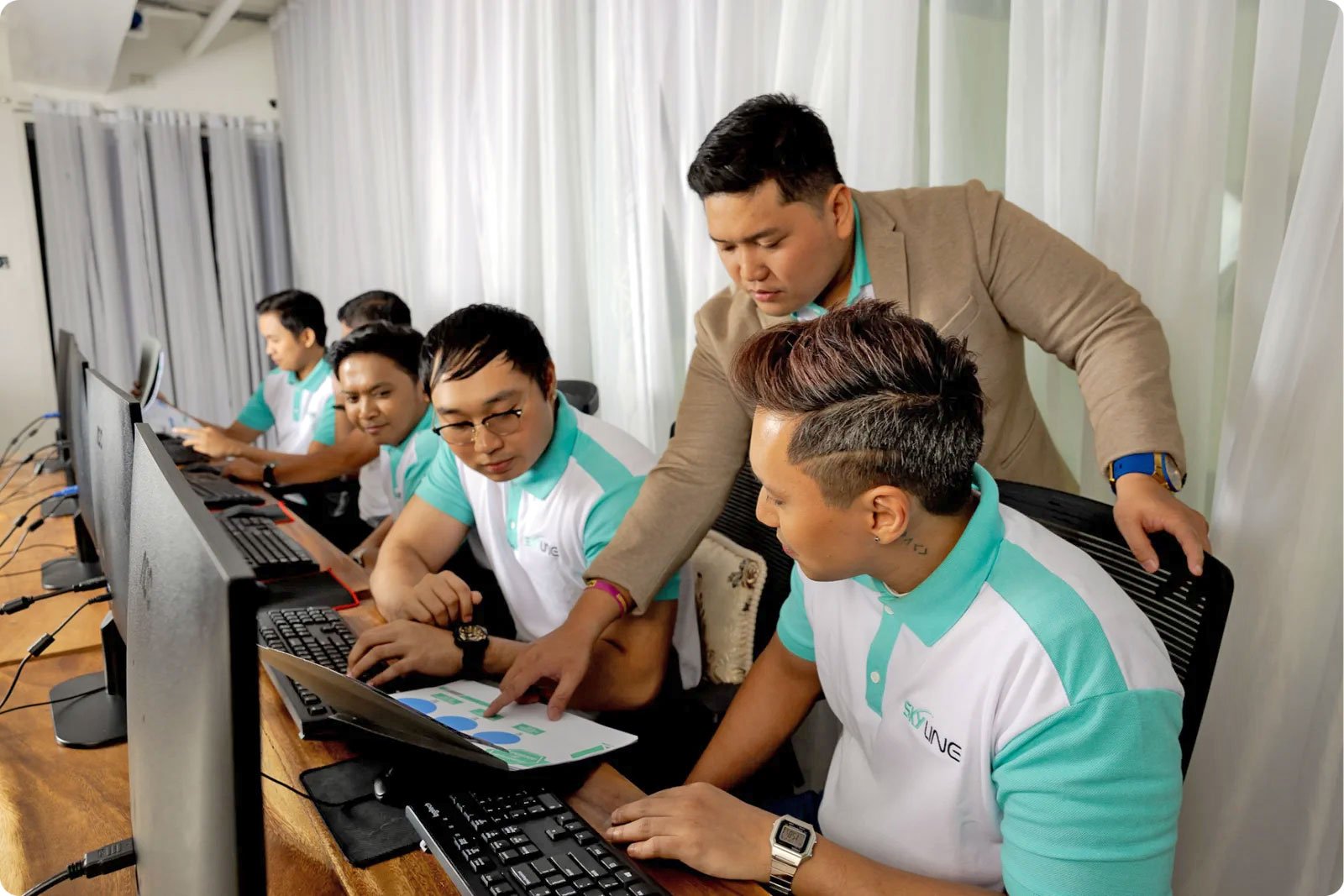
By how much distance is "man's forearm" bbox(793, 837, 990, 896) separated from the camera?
2.75ft

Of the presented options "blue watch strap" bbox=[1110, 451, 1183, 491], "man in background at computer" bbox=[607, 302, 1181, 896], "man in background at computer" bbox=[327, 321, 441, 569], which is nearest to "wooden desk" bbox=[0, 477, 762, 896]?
"man in background at computer" bbox=[607, 302, 1181, 896]

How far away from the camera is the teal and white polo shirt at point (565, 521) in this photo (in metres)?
1.61

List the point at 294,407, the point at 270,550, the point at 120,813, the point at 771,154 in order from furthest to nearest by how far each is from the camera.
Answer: the point at 294,407 → the point at 270,550 → the point at 771,154 → the point at 120,813

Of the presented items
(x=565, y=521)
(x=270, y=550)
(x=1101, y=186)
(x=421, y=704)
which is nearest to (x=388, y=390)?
(x=270, y=550)

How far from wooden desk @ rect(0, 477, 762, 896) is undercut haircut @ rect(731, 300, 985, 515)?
1.30 ft

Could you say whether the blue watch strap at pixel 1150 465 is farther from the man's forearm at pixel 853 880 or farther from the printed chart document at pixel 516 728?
the printed chart document at pixel 516 728

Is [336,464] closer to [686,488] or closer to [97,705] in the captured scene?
[97,705]

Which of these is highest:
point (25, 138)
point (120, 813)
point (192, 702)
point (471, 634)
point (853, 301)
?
point (25, 138)

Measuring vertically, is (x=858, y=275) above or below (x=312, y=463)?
above

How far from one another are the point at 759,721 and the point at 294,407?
10.2ft

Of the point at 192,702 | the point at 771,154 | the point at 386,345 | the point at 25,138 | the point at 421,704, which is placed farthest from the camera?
the point at 25,138

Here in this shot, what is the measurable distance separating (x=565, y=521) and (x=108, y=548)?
69 cm

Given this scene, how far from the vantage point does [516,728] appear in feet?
3.67

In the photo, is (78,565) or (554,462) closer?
(554,462)
